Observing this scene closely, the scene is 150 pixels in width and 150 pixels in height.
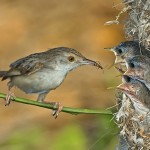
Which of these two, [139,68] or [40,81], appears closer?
[139,68]

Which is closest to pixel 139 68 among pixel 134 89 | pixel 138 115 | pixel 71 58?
→ pixel 134 89

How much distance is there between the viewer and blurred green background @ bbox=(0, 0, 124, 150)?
1076cm

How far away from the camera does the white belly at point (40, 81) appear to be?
241 inches

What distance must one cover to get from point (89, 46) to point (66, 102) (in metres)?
1.11

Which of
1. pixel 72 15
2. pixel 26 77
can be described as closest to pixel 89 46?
pixel 72 15

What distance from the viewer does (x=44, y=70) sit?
6250 millimetres

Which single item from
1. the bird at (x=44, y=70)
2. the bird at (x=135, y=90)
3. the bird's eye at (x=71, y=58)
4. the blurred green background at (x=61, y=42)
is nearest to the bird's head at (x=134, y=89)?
the bird at (x=135, y=90)

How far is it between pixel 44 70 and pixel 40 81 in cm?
11

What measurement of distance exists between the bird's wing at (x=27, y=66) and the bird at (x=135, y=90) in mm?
928

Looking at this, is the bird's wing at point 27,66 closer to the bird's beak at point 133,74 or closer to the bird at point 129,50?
the bird at point 129,50

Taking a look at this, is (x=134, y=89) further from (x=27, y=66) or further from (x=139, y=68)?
(x=27, y=66)

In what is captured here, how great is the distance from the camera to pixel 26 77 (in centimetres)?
628

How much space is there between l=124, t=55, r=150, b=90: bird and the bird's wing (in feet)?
3.20

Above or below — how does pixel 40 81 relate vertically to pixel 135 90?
above
